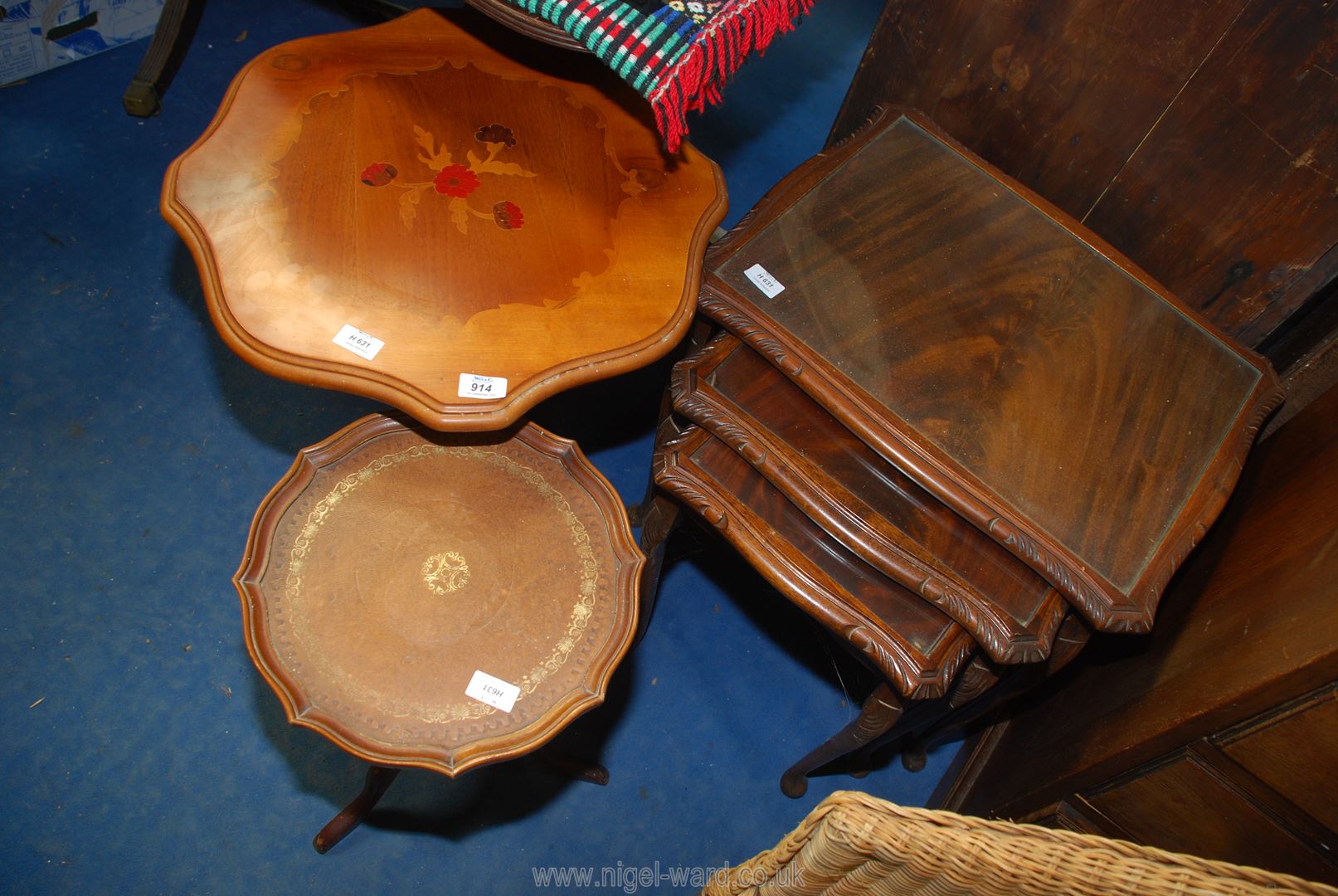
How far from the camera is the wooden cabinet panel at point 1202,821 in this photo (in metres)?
1.18

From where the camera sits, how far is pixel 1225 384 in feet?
5.06

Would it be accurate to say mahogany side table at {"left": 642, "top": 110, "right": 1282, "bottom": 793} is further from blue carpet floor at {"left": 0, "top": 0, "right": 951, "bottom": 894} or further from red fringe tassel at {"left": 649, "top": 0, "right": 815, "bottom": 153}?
blue carpet floor at {"left": 0, "top": 0, "right": 951, "bottom": 894}

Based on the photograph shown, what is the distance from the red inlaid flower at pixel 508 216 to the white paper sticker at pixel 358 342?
338 mm

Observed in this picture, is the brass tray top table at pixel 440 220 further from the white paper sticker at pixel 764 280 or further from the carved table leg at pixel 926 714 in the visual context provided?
the carved table leg at pixel 926 714

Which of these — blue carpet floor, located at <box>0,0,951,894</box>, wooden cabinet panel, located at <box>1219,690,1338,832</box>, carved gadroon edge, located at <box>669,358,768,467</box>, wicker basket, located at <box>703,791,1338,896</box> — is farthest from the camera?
blue carpet floor, located at <box>0,0,951,894</box>

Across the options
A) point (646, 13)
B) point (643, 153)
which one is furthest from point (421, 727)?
point (646, 13)

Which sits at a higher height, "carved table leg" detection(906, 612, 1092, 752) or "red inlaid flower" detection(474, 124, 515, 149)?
"red inlaid flower" detection(474, 124, 515, 149)

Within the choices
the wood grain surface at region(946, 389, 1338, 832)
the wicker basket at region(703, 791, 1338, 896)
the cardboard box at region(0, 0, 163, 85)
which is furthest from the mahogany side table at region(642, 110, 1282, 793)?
the cardboard box at region(0, 0, 163, 85)

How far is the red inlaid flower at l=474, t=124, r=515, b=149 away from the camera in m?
1.66

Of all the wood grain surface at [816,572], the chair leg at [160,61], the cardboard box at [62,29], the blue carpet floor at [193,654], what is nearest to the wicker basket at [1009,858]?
the wood grain surface at [816,572]

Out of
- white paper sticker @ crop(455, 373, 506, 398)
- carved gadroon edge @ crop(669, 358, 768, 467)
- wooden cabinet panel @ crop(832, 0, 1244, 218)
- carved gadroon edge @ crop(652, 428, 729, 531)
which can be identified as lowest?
carved gadroon edge @ crop(652, 428, 729, 531)

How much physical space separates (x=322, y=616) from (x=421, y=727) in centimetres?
25

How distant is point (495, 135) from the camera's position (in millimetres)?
1668

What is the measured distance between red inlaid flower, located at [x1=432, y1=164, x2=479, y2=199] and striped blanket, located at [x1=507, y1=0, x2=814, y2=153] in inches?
13.0
